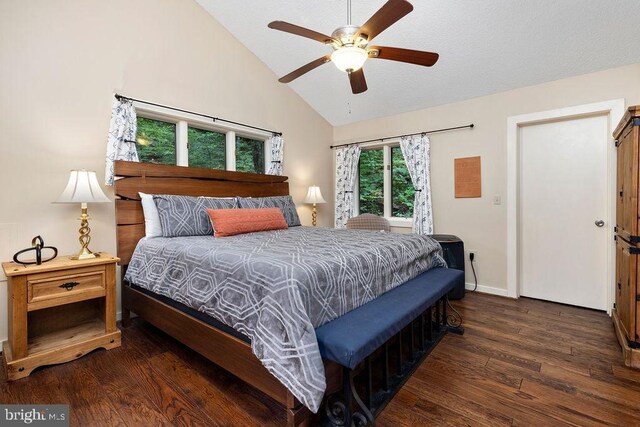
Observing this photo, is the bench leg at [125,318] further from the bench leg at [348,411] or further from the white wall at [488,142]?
the white wall at [488,142]

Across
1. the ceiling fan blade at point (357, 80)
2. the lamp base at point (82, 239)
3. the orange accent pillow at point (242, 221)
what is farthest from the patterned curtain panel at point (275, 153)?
the lamp base at point (82, 239)

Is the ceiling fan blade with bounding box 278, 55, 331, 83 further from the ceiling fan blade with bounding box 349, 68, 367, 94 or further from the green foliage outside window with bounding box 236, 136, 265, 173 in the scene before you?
the green foliage outside window with bounding box 236, 136, 265, 173

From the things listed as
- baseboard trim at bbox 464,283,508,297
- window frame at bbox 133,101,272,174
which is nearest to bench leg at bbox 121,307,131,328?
window frame at bbox 133,101,272,174

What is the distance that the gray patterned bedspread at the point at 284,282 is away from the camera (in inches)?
51.3

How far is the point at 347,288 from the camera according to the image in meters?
1.63

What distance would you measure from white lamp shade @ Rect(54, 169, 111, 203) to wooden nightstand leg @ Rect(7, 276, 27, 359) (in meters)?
0.59

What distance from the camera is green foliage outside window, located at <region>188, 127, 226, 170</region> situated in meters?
3.40

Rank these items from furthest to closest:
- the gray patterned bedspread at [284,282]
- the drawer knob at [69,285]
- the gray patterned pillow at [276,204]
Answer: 1. the gray patterned pillow at [276,204]
2. the drawer knob at [69,285]
3. the gray patterned bedspread at [284,282]

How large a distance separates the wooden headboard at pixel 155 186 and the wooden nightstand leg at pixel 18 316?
2.36ft

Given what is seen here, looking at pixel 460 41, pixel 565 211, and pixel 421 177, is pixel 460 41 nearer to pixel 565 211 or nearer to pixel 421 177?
pixel 421 177

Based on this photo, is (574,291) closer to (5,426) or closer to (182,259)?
(182,259)

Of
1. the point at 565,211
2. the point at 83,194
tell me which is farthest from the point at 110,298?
the point at 565,211

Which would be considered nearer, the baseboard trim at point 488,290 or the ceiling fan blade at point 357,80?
the ceiling fan blade at point 357,80

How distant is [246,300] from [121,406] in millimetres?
949
